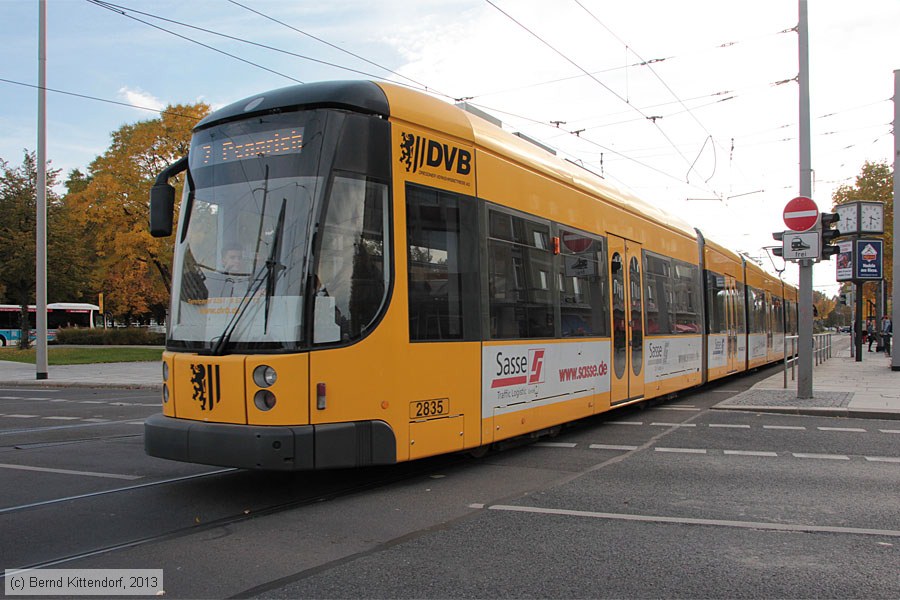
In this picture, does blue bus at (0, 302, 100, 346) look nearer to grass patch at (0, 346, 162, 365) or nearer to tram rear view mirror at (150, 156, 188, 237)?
grass patch at (0, 346, 162, 365)

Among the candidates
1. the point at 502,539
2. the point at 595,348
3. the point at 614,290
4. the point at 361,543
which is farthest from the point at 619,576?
the point at 614,290

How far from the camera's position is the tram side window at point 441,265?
6.59 meters

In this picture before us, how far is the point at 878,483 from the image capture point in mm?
7098

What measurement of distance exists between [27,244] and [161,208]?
3452cm

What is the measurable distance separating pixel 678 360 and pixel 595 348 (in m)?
4.53

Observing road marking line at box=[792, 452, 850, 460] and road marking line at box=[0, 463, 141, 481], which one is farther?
road marking line at box=[792, 452, 850, 460]

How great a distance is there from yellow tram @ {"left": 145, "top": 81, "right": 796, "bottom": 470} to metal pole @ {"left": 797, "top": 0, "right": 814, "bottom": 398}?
7673 millimetres

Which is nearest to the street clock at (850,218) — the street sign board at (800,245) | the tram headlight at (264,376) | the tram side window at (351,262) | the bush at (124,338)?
the street sign board at (800,245)

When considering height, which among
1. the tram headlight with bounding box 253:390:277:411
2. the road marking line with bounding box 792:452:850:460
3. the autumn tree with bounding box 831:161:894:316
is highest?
the autumn tree with bounding box 831:161:894:316

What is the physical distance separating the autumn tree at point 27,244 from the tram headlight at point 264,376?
34944 millimetres

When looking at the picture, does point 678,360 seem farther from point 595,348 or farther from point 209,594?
point 209,594

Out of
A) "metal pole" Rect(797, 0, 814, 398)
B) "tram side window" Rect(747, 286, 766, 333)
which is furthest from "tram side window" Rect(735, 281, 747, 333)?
"metal pole" Rect(797, 0, 814, 398)

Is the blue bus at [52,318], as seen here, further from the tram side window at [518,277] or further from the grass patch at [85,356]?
the tram side window at [518,277]

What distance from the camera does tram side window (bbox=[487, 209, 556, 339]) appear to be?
24.8ft
